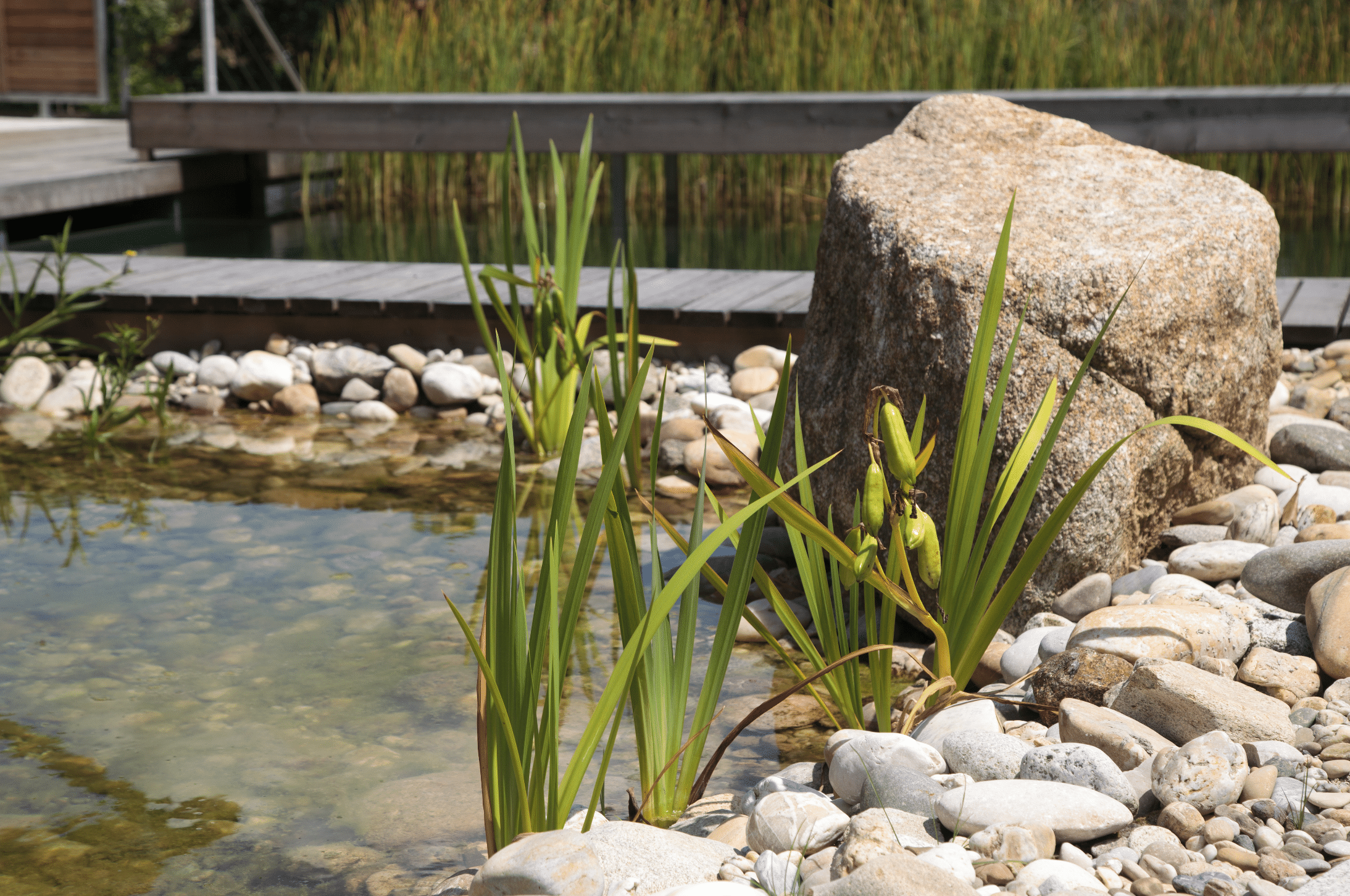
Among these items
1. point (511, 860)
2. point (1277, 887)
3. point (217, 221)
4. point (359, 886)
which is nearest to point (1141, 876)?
point (1277, 887)

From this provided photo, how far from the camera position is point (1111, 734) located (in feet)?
6.09

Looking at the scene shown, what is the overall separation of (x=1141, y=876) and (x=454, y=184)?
24.4 feet

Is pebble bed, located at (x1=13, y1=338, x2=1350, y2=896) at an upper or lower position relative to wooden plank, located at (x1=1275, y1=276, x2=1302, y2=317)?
lower

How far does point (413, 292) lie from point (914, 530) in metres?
3.67

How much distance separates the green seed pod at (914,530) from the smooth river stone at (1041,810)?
367mm

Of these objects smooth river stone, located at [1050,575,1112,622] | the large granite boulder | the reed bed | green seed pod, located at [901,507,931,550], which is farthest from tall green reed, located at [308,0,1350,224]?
green seed pod, located at [901,507,931,550]

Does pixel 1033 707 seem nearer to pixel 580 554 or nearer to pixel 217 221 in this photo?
pixel 580 554

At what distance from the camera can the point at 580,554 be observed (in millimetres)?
1593

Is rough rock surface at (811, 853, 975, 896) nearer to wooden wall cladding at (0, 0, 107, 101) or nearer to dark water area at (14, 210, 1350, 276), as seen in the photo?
→ dark water area at (14, 210, 1350, 276)

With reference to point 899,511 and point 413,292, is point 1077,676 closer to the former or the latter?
point 899,511

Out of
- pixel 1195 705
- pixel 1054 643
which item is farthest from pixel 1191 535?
pixel 1195 705

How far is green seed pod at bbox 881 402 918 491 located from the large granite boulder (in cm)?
104

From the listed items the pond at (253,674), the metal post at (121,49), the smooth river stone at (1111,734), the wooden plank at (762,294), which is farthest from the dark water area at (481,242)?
the metal post at (121,49)

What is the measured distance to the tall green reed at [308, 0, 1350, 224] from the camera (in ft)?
24.1
